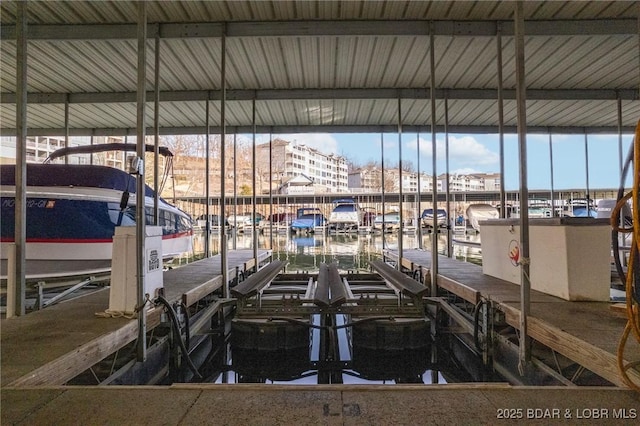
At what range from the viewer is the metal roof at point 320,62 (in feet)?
14.4

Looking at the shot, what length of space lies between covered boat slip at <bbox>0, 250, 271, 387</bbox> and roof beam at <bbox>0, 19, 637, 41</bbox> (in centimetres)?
337

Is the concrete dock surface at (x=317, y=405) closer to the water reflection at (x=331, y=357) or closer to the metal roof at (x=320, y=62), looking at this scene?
the water reflection at (x=331, y=357)

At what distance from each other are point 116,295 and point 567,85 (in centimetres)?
819

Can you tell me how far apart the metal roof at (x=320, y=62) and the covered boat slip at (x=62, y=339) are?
346 cm

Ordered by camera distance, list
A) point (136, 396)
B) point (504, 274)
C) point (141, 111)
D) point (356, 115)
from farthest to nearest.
Answer: point (356, 115), point (504, 274), point (141, 111), point (136, 396)

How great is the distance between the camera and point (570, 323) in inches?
103

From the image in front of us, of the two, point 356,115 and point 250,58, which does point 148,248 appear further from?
point 356,115

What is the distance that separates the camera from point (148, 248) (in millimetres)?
2891

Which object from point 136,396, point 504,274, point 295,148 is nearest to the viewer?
point 136,396

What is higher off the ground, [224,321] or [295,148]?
[295,148]

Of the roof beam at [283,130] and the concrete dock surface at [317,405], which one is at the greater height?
the roof beam at [283,130]

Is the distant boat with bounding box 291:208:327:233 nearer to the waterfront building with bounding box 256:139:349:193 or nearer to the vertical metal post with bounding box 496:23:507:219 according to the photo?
the vertical metal post with bounding box 496:23:507:219

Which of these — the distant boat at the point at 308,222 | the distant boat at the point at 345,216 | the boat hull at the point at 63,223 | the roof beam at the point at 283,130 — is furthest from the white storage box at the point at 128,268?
the distant boat at the point at 308,222

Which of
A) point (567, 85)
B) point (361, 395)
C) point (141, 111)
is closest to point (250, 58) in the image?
point (141, 111)
